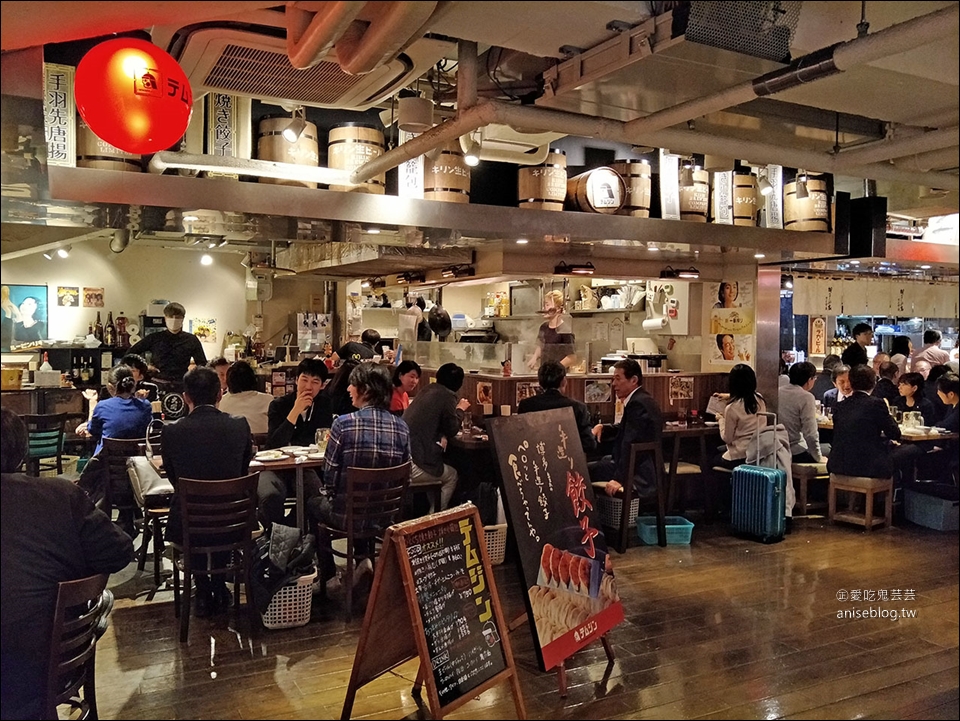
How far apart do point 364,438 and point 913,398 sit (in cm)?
532

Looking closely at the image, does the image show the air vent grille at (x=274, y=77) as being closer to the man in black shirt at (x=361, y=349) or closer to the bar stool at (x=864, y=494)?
the man in black shirt at (x=361, y=349)

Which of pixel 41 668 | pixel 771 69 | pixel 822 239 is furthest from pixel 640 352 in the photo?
pixel 41 668

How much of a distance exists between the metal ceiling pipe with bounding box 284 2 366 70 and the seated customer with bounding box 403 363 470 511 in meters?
3.02

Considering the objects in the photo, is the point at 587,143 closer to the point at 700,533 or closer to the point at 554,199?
the point at 554,199

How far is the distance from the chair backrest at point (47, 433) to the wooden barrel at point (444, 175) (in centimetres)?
320

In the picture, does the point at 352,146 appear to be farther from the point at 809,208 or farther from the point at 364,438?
the point at 809,208

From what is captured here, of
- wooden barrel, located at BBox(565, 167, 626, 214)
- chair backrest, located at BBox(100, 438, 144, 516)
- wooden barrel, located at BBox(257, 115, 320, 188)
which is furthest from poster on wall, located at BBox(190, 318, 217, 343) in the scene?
wooden barrel, located at BBox(565, 167, 626, 214)

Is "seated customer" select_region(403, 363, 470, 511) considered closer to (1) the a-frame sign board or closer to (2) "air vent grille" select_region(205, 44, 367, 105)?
(1) the a-frame sign board

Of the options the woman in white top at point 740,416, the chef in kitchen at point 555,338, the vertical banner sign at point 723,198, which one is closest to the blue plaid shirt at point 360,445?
the chef in kitchen at point 555,338

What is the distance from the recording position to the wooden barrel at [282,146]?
15.4 ft

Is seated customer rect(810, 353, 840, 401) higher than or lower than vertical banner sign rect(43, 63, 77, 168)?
lower

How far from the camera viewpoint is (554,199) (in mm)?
5656

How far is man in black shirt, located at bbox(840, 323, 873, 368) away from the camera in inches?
229

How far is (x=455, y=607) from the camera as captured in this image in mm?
3229
